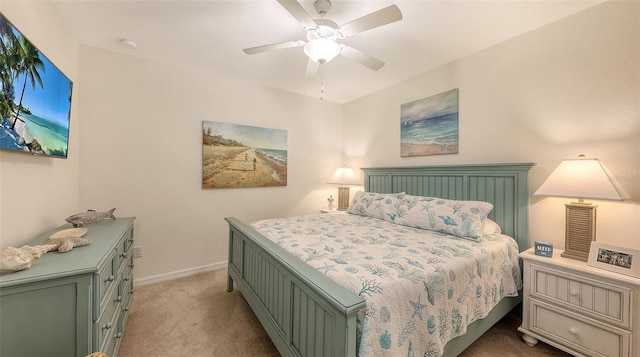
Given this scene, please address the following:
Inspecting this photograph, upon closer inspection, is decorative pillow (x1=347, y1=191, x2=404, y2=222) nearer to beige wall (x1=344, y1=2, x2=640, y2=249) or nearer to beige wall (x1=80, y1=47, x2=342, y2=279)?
beige wall (x1=344, y1=2, x2=640, y2=249)

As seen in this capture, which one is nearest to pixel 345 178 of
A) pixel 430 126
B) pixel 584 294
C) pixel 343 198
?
pixel 343 198

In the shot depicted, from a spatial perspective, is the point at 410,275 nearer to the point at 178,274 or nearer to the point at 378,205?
the point at 378,205

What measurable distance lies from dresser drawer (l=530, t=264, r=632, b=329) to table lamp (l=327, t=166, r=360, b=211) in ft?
7.57

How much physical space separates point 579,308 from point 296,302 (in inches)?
73.5

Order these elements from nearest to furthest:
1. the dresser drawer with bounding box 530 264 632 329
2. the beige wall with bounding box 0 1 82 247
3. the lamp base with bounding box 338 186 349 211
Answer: the beige wall with bounding box 0 1 82 247, the dresser drawer with bounding box 530 264 632 329, the lamp base with bounding box 338 186 349 211

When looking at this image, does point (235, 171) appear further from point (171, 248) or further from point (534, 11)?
point (534, 11)

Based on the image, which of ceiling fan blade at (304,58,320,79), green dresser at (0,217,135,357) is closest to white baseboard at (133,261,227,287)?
green dresser at (0,217,135,357)

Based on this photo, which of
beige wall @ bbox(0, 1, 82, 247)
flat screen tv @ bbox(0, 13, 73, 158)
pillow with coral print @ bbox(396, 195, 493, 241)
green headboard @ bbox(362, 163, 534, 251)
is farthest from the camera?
Answer: green headboard @ bbox(362, 163, 534, 251)

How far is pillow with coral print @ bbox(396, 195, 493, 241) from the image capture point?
6.63 feet

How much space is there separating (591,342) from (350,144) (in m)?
3.34

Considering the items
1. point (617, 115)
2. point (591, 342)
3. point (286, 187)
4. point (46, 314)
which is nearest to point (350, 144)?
point (286, 187)

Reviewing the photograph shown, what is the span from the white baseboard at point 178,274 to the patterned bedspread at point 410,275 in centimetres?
136

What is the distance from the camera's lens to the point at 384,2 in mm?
1804

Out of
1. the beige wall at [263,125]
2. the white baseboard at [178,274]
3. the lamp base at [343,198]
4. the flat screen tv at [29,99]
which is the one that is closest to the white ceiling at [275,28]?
the beige wall at [263,125]
